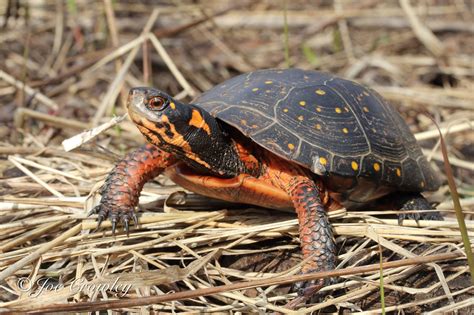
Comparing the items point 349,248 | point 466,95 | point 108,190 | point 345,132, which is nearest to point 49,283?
point 108,190

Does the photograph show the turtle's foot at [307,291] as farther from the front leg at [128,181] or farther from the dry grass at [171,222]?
the front leg at [128,181]

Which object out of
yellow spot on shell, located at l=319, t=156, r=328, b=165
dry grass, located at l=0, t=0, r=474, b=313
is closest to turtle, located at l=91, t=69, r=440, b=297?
yellow spot on shell, located at l=319, t=156, r=328, b=165

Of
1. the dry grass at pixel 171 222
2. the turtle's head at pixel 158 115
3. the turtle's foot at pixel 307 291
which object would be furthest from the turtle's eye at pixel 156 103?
the turtle's foot at pixel 307 291

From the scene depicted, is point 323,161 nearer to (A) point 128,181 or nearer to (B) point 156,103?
(B) point 156,103

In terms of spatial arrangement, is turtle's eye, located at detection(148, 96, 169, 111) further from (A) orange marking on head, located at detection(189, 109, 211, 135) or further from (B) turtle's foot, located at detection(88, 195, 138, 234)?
(B) turtle's foot, located at detection(88, 195, 138, 234)

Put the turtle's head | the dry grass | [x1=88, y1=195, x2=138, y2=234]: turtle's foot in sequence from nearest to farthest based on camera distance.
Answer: the dry grass, the turtle's head, [x1=88, y1=195, x2=138, y2=234]: turtle's foot

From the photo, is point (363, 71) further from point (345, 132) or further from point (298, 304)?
point (298, 304)
